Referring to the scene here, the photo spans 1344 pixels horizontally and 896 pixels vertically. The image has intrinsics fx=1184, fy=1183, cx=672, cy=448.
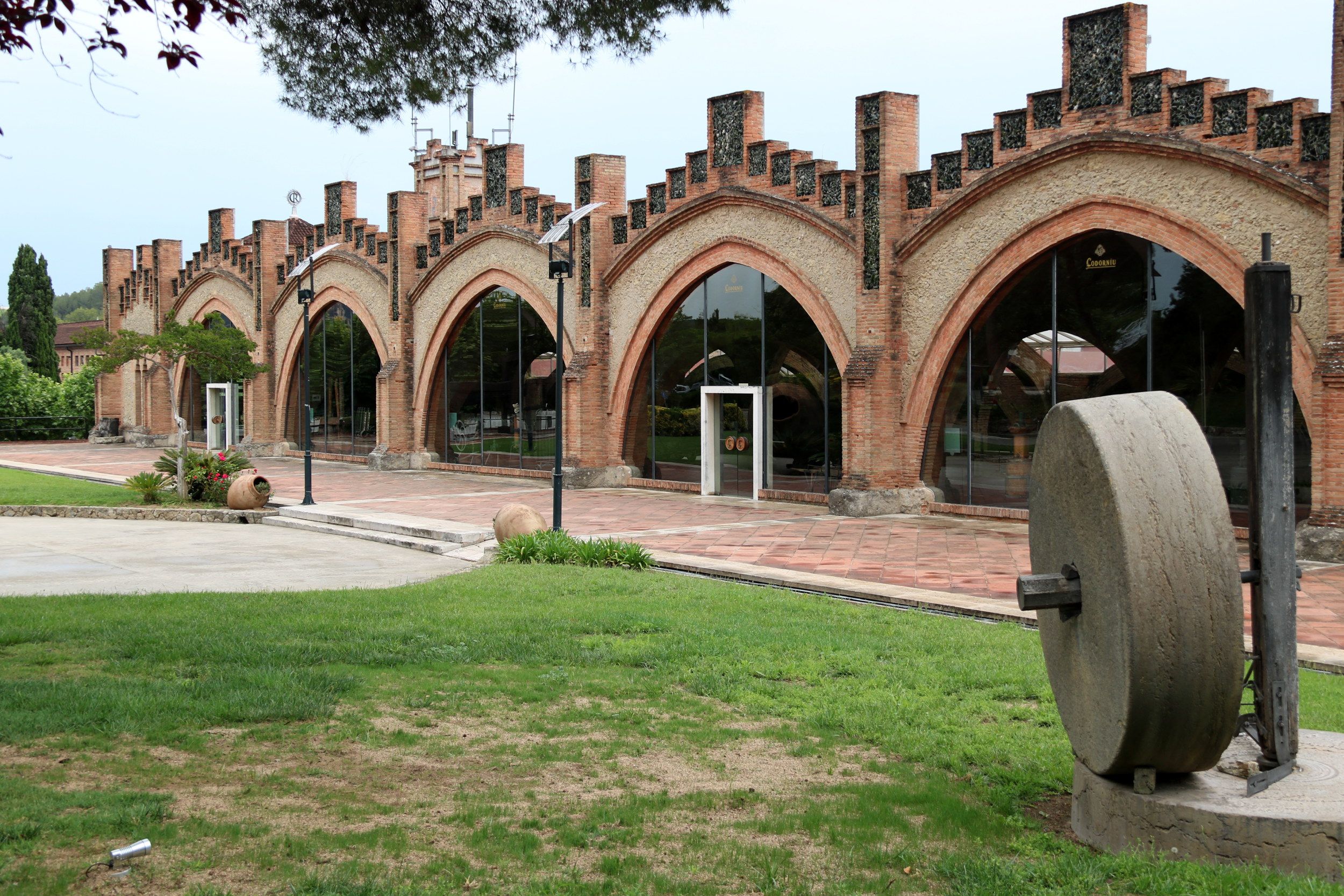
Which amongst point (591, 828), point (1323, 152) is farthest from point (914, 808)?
point (1323, 152)

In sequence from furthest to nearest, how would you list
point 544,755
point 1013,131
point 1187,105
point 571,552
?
point 1013,131 < point 1187,105 < point 571,552 < point 544,755

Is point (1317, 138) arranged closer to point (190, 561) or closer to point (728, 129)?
point (728, 129)

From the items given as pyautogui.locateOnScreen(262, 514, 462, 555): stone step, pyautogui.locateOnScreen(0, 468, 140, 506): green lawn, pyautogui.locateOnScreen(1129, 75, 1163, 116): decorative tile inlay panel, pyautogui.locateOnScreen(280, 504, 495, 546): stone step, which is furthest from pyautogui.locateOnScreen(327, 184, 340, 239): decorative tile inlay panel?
pyautogui.locateOnScreen(1129, 75, 1163, 116): decorative tile inlay panel

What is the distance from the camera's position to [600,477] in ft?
84.0

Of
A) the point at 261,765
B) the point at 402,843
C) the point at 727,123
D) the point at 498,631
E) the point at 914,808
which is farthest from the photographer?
the point at 727,123

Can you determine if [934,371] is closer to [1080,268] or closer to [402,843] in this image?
[1080,268]

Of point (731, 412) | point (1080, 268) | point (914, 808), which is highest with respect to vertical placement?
point (1080, 268)

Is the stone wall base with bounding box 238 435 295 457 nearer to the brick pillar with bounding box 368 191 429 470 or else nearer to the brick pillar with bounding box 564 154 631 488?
the brick pillar with bounding box 368 191 429 470

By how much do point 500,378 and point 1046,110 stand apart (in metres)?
15.9

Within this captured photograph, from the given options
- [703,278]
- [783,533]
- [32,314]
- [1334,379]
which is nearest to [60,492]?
[703,278]

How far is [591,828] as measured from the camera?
4.98 metres

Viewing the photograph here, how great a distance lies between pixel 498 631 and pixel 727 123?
1550 cm

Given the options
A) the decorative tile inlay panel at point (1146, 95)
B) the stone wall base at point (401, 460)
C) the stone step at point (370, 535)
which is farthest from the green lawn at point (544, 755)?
the stone wall base at point (401, 460)

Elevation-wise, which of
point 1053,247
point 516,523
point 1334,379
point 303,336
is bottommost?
point 516,523
